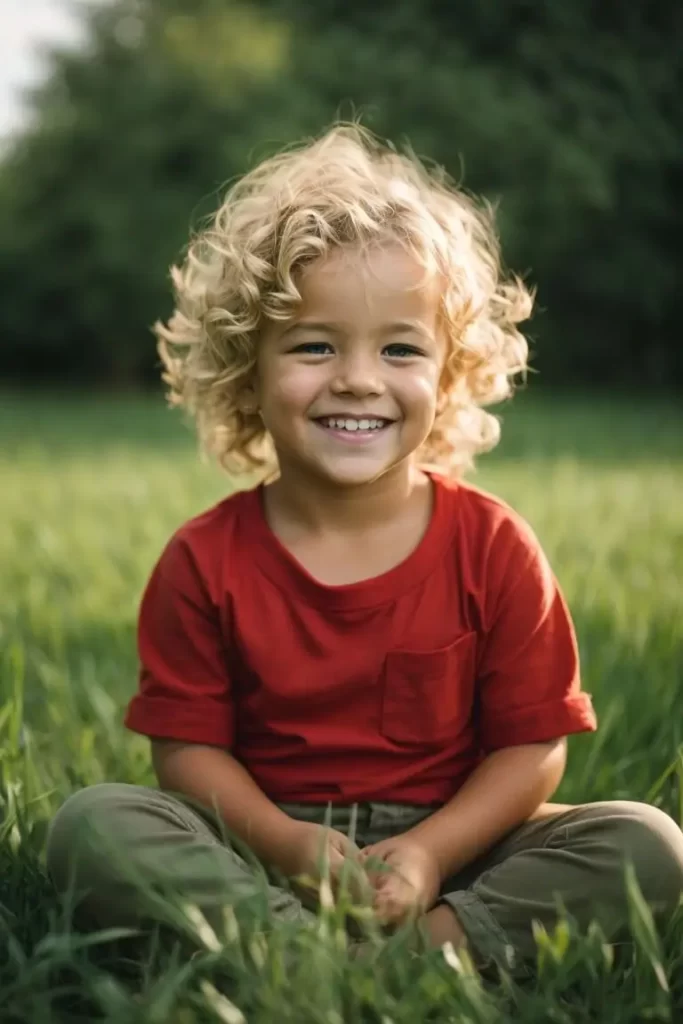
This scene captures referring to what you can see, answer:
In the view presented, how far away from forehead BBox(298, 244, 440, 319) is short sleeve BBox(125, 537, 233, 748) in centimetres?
42

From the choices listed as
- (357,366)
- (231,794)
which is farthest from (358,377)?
(231,794)

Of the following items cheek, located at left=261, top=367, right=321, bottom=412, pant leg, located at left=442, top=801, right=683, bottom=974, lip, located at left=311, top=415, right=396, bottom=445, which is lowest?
pant leg, located at left=442, top=801, right=683, bottom=974

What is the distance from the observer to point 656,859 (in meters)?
1.85

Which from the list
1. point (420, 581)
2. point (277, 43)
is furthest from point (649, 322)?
point (420, 581)

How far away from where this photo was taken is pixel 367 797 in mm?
2105

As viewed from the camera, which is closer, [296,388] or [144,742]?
[296,388]

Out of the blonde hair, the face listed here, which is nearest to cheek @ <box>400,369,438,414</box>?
the face

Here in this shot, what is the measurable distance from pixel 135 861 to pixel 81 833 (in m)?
0.08

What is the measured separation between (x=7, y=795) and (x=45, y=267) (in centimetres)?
2007

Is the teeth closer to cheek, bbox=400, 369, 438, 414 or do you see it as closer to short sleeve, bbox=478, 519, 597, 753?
cheek, bbox=400, 369, 438, 414

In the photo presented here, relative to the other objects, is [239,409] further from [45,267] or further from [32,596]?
[45,267]

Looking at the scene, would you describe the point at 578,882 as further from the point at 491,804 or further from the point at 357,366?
the point at 357,366

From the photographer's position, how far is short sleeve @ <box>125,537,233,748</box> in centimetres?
211

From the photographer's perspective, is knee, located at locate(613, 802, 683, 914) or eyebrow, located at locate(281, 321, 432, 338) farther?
eyebrow, located at locate(281, 321, 432, 338)
